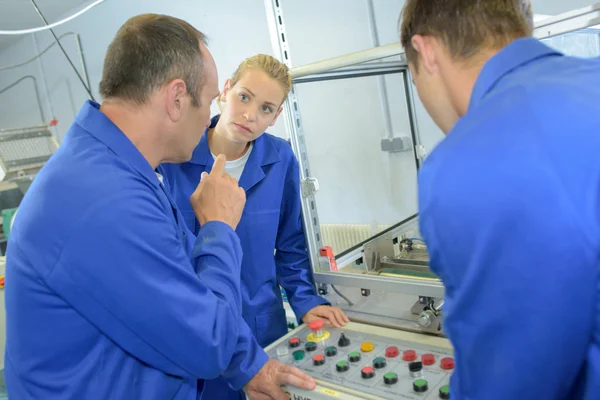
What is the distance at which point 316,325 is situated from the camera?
47.3 inches

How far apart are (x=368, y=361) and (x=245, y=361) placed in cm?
27

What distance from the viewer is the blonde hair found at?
125 centimetres

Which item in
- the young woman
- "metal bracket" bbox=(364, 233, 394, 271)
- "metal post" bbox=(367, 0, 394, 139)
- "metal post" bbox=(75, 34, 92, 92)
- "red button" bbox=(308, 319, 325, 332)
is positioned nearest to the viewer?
"red button" bbox=(308, 319, 325, 332)

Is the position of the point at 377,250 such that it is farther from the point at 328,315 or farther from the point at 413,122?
the point at 413,122

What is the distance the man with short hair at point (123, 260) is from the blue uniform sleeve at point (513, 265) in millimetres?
423

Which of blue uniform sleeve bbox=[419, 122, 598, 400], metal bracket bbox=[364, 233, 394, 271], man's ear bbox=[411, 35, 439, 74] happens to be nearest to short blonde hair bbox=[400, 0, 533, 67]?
man's ear bbox=[411, 35, 439, 74]

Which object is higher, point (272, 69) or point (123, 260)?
point (272, 69)

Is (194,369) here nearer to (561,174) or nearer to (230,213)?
(230,213)

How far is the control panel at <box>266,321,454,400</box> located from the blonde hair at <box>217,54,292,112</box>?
0.62m

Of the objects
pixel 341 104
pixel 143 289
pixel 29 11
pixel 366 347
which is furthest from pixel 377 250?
pixel 29 11

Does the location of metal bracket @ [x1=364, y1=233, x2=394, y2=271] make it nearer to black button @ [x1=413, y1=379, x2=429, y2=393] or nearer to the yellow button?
the yellow button

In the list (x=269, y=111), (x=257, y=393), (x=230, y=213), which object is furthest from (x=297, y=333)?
(x=269, y=111)

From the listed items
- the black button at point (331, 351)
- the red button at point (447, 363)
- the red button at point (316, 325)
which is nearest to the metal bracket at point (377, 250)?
the red button at point (316, 325)

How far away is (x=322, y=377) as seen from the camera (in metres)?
1.00
